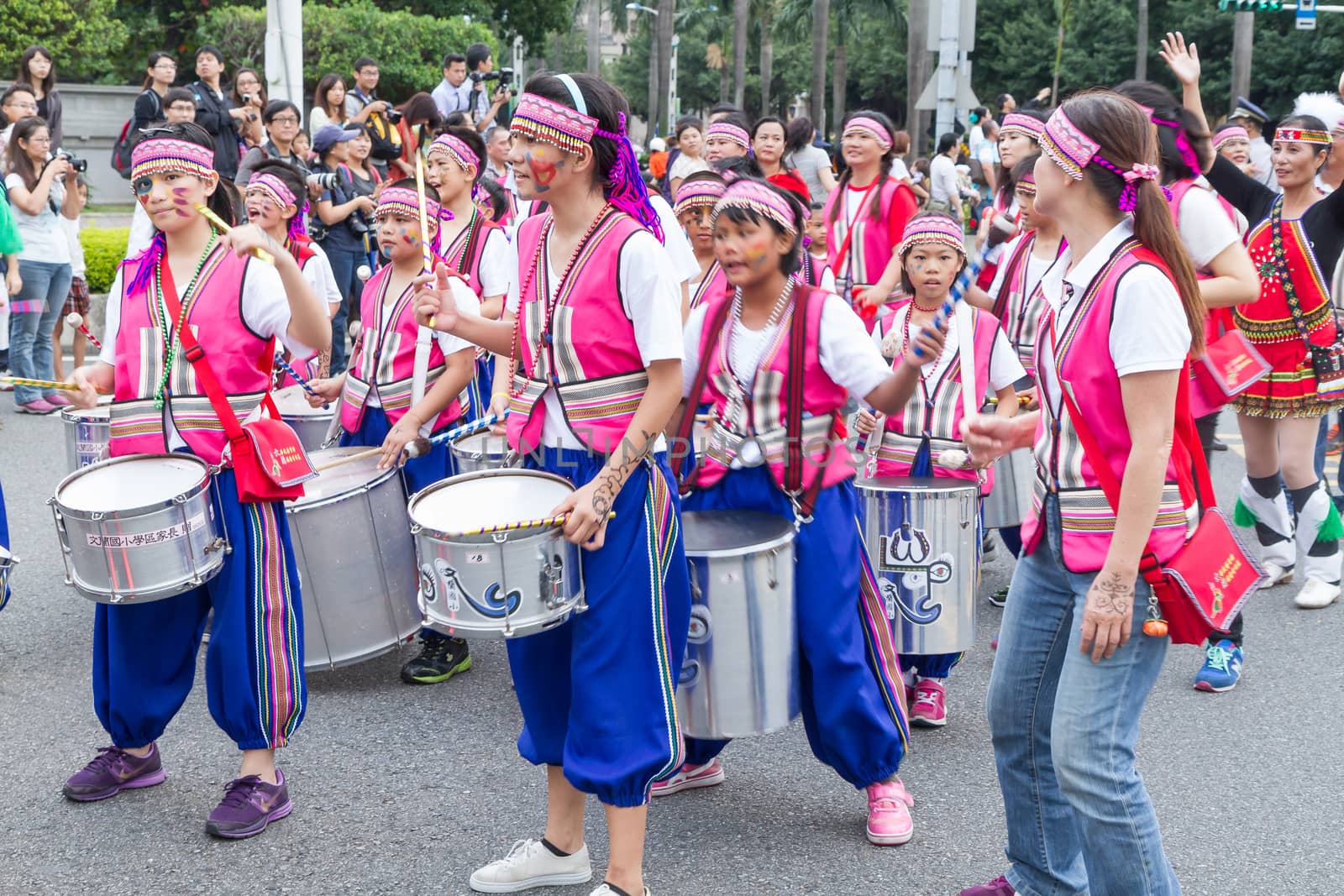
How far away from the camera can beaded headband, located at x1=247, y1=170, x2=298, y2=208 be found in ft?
19.5

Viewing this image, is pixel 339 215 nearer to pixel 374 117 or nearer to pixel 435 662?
pixel 374 117

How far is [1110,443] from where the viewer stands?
2.75 meters

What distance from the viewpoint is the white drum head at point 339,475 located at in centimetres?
471

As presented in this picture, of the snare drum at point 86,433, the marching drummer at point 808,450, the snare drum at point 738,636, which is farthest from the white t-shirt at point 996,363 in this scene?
the snare drum at point 86,433

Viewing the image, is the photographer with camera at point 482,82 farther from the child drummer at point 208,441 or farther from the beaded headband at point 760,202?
the beaded headband at point 760,202

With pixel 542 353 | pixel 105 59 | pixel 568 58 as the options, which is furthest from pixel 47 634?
pixel 568 58

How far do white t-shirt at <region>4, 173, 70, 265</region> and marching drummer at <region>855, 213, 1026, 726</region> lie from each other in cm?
692

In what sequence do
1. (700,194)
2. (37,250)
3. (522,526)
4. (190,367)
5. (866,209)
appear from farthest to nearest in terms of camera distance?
(37,250) → (866,209) → (700,194) → (190,367) → (522,526)

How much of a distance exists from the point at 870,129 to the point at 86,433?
13.8 ft

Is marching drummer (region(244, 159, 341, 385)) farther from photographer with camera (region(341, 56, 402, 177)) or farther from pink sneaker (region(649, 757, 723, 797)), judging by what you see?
photographer with camera (region(341, 56, 402, 177))

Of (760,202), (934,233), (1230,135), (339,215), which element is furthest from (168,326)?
(1230,135)

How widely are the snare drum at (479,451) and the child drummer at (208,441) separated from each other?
3.38ft

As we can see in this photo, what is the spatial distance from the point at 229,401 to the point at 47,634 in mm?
2314

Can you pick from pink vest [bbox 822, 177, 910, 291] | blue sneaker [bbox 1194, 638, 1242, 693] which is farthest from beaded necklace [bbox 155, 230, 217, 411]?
pink vest [bbox 822, 177, 910, 291]
